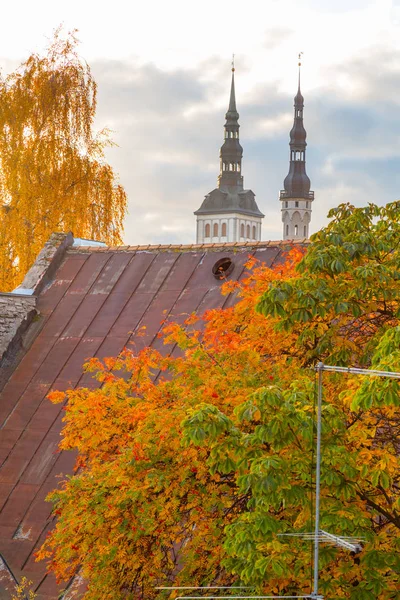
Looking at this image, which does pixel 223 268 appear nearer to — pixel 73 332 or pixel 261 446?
pixel 73 332

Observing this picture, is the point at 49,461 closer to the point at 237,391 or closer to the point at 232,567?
the point at 237,391

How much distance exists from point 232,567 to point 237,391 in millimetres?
2509

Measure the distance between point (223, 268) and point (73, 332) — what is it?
3668 mm

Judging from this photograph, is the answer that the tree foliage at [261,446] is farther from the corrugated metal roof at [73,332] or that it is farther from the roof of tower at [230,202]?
the roof of tower at [230,202]

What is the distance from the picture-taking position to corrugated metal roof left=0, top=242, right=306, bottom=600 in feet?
68.2

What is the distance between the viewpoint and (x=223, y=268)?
24.4m

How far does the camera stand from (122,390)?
53.4 ft

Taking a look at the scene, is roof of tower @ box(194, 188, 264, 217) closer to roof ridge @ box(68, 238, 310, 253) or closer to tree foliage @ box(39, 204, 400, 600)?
roof ridge @ box(68, 238, 310, 253)

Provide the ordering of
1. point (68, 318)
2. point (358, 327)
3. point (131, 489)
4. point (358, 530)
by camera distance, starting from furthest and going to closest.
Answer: point (68, 318) → point (358, 327) → point (131, 489) → point (358, 530)

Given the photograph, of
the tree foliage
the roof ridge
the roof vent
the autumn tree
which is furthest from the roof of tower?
the tree foliage

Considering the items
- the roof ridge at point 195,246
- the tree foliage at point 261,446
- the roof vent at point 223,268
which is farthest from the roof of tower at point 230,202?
the tree foliage at point 261,446

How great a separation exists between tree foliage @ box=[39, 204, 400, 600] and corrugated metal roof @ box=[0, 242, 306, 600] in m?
3.87

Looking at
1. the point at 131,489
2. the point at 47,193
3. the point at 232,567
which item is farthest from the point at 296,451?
the point at 47,193

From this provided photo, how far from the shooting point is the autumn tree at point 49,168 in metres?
42.7
